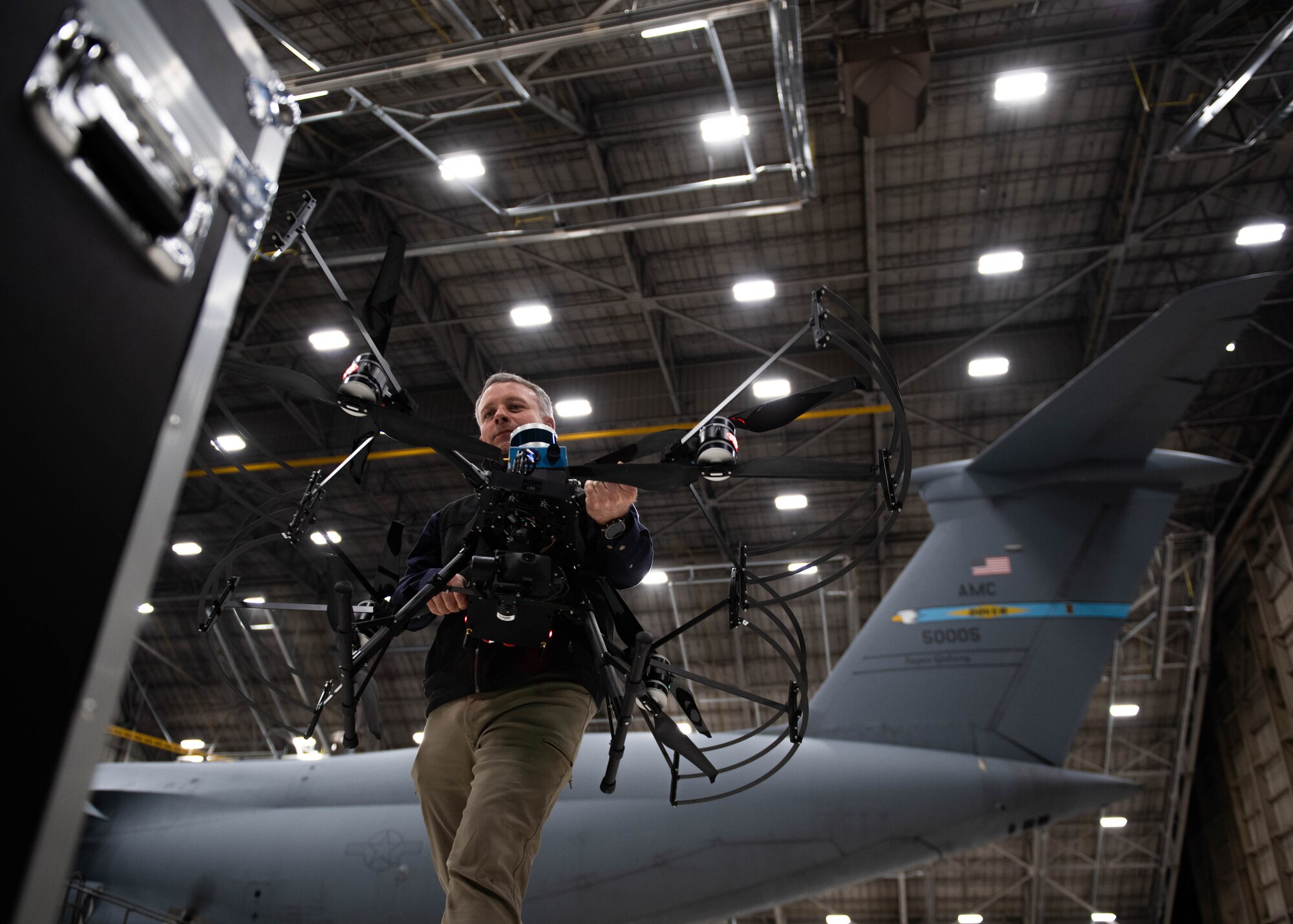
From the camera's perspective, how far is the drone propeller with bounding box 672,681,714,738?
3.56 metres

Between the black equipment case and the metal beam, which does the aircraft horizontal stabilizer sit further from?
the black equipment case

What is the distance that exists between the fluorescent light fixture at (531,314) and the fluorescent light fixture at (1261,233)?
11894mm

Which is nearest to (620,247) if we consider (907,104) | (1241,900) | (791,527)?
(907,104)

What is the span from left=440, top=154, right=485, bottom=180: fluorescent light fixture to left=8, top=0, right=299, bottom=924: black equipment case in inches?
467

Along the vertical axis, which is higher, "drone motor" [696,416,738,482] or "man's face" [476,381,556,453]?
"man's face" [476,381,556,453]

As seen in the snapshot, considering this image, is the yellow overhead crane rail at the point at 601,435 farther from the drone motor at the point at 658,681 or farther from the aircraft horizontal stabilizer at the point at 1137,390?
the drone motor at the point at 658,681

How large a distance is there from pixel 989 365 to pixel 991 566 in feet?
32.2

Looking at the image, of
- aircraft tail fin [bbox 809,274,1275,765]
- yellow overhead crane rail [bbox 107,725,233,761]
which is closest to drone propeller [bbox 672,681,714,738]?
aircraft tail fin [bbox 809,274,1275,765]

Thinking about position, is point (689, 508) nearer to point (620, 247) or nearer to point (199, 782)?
point (620, 247)

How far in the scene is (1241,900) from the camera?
66.1 feet

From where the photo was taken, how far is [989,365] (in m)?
16.0

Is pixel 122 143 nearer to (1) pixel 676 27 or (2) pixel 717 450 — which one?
(2) pixel 717 450

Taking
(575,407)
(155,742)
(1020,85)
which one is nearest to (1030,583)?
(1020,85)

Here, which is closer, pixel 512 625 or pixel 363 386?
pixel 363 386
